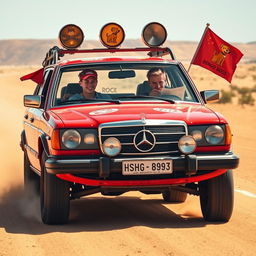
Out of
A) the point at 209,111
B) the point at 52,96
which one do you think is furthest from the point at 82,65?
the point at 209,111

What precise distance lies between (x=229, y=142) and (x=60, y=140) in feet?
5.34

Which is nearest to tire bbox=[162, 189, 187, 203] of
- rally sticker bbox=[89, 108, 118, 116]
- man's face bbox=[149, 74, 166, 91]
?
man's face bbox=[149, 74, 166, 91]

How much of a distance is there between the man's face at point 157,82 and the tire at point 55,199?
1801mm

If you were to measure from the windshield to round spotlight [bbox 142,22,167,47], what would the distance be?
2.19 ft

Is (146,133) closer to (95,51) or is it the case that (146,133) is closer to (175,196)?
(175,196)

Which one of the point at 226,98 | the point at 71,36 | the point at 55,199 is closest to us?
the point at 55,199

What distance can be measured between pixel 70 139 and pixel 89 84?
4.46 feet

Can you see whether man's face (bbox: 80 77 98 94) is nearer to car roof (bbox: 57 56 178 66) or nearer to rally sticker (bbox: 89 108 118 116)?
car roof (bbox: 57 56 178 66)

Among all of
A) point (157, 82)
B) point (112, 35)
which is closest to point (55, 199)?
point (157, 82)

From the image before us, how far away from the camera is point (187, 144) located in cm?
783

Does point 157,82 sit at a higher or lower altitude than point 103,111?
higher

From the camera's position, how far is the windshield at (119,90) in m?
9.02

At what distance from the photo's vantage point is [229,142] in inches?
317

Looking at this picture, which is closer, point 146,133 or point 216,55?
point 146,133
